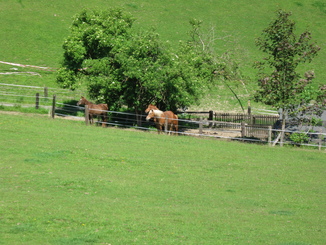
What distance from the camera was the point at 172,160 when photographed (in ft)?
63.1

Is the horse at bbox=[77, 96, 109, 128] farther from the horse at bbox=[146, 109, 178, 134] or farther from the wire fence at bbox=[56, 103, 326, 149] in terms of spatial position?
the horse at bbox=[146, 109, 178, 134]

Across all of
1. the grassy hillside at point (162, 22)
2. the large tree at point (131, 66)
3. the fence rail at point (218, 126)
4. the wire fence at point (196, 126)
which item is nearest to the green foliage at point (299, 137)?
the wire fence at point (196, 126)

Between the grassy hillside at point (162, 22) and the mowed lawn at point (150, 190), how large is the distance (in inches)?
926

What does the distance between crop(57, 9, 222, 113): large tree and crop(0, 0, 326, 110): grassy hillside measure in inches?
504

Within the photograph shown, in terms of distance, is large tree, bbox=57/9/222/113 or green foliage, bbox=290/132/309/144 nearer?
green foliage, bbox=290/132/309/144

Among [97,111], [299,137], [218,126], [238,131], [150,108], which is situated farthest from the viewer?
[218,126]

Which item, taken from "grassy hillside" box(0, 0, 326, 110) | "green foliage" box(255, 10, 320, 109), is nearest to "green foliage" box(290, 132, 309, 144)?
"green foliage" box(255, 10, 320, 109)

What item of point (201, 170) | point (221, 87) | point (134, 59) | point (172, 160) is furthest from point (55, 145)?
point (221, 87)

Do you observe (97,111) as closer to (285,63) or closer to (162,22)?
(285,63)

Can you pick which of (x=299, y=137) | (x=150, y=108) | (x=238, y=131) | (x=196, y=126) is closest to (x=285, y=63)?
(x=299, y=137)

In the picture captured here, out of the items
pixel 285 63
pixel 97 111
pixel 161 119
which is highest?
pixel 285 63

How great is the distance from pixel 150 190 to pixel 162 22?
162 ft

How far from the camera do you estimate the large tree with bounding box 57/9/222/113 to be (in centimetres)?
2688

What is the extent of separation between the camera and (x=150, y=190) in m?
14.1
